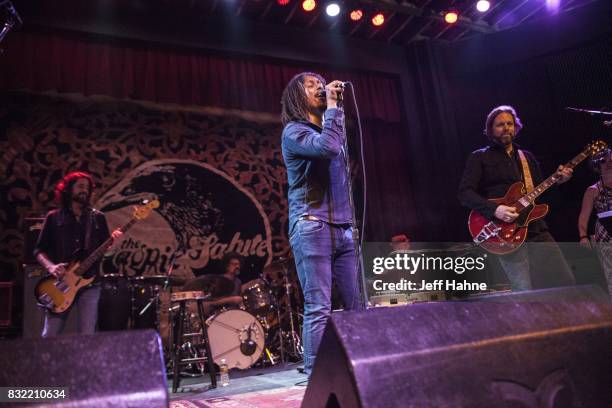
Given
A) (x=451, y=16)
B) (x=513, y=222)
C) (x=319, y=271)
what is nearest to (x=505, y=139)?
(x=513, y=222)

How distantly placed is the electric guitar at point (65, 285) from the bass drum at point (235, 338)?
5.87ft

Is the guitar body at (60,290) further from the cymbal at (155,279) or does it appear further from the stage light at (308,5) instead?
the stage light at (308,5)

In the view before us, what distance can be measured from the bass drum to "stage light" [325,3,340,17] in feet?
13.2

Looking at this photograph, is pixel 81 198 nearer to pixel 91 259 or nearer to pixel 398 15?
pixel 91 259

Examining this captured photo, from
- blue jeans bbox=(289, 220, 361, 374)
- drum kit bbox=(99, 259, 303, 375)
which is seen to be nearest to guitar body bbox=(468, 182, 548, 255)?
blue jeans bbox=(289, 220, 361, 374)

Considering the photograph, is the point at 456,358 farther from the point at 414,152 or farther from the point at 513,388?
the point at 414,152

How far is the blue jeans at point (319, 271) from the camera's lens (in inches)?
93.5

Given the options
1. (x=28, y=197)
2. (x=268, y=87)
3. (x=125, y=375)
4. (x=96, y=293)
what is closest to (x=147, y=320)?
(x=96, y=293)

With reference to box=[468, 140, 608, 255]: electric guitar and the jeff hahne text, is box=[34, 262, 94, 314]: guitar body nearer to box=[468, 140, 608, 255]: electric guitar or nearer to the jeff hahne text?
the jeff hahne text

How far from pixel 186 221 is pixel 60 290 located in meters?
2.42

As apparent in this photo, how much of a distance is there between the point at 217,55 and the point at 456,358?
582 centimetres

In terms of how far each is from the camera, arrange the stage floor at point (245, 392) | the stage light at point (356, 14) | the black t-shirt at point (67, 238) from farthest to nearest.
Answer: the stage light at point (356, 14)
the black t-shirt at point (67, 238)
the stage floor at point (245, 392)

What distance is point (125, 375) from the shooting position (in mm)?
1020

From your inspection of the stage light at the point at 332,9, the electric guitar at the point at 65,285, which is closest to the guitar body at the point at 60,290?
the electric guitar at the point at 65,285
